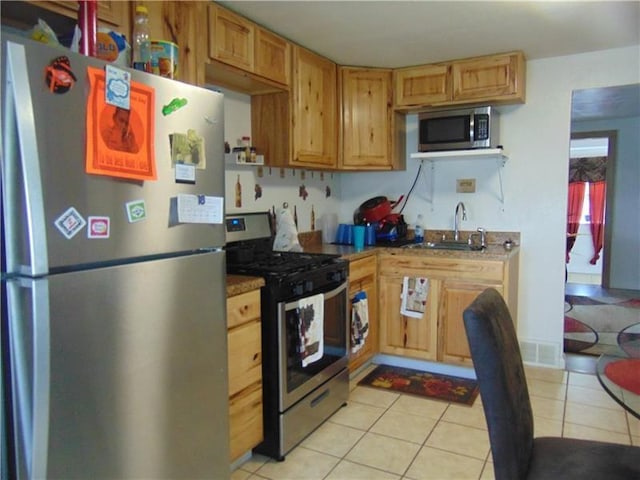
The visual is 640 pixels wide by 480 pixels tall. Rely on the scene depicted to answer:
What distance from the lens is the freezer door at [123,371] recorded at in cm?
111

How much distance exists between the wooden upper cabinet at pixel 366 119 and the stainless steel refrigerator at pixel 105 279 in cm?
201

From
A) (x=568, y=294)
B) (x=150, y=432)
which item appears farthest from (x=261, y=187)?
(x=568, y=294)

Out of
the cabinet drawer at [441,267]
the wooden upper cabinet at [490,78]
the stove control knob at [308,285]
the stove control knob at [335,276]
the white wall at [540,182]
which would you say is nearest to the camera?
the stove control knob at [308,285]

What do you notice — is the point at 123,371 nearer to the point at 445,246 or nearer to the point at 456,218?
the point at 445,246

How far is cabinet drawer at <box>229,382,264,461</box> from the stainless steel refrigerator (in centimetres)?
33

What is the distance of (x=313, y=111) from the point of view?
323 centimetres

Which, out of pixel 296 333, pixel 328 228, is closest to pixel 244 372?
pixel 296 333

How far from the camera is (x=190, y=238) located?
1542 millimetres

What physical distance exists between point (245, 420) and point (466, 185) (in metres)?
2.58

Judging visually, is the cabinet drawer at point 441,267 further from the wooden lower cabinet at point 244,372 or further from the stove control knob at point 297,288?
the wooden lower cabinet at point 244,372

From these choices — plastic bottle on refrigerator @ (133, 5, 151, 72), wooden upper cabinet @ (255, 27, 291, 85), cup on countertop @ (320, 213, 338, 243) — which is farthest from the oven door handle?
wooden upper cabinet @ (255, 27, 291, 85)

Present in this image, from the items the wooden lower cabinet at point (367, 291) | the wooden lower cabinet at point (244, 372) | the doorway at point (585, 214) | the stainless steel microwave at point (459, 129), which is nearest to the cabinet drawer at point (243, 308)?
the wooden lower cabinet at point (244, 372)

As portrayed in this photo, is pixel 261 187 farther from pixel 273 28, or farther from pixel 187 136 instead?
pixel 187 136

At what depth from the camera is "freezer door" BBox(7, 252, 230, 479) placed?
3.64ft
